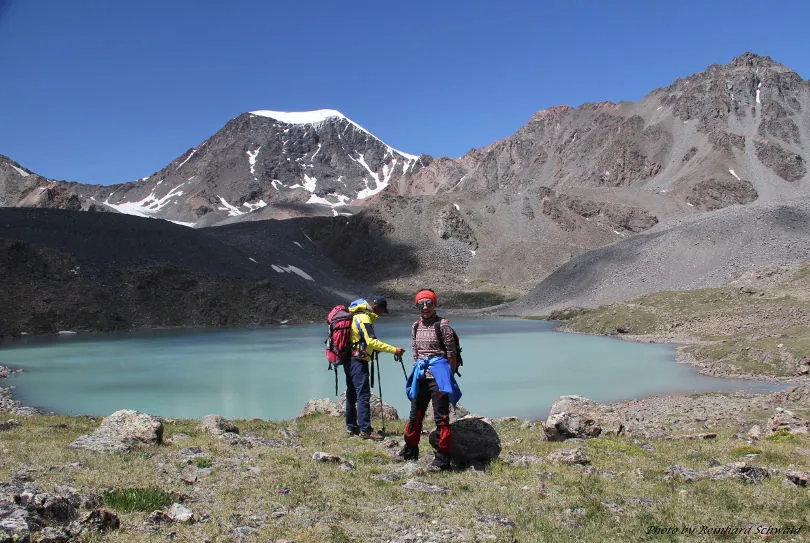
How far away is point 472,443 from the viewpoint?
30.1 ft

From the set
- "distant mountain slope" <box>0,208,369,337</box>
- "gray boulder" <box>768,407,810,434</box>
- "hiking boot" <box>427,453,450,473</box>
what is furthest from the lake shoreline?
Result: "distant mountain slope" <box>0,208,369,337</box>

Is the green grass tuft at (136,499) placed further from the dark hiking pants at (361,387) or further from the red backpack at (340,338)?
the dark hiking pants at (361,387)

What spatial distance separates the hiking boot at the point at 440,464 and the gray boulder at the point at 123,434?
481 cm

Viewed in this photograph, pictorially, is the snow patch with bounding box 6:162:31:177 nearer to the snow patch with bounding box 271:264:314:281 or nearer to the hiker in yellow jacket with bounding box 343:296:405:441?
the snow patch with bounding box 271:264:314:281

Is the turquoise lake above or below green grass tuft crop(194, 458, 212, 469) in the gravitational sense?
below

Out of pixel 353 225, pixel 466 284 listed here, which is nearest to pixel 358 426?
pixel 466 284

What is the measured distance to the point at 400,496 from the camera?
7.43 meters

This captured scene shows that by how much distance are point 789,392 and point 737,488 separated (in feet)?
46.6

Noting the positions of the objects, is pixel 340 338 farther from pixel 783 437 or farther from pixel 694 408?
pixel 694 408

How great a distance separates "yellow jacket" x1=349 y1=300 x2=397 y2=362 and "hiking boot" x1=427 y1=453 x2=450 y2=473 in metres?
2.97

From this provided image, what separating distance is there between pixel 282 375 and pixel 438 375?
2559 centimetres

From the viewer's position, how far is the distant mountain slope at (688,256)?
60375 mm

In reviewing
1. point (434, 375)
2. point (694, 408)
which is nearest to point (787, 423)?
point (694, 408)

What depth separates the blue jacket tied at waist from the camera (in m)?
8.98
